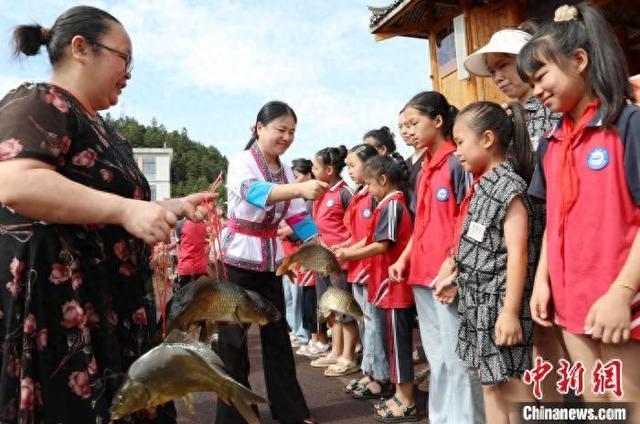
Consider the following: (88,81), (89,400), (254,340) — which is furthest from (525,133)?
(254,340)

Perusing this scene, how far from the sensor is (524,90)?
3.01 m

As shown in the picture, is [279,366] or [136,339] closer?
[136,339]

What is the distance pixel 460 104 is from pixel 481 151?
713cm

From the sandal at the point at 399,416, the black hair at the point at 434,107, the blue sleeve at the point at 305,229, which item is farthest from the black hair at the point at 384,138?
the sandal at the point at 399,416

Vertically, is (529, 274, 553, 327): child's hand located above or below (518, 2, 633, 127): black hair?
below

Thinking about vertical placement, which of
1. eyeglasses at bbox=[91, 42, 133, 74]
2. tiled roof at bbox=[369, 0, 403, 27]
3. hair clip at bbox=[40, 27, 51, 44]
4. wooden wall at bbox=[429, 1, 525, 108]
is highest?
tiled roof at bbox=[369, 0, 403, 27]

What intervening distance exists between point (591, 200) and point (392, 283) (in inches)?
94.6

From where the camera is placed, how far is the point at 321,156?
6.33 m

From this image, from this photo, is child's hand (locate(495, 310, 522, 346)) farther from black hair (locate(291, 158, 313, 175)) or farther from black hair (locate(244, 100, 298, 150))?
black hair (locate(291, 158, 313, 175))

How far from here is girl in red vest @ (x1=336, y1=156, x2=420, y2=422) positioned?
4.10 metres

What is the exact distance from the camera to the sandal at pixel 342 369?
5.71m

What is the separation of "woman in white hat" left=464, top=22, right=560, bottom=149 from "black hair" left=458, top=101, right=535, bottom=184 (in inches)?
2.7

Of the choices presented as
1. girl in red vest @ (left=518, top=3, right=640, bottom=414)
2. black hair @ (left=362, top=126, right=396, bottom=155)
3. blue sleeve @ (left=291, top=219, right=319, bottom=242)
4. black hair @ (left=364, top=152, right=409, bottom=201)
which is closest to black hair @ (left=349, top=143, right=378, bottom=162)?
black hair @ (left=362, top=126, right=396, bottom=155)

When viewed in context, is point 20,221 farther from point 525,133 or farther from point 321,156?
point 321,156
